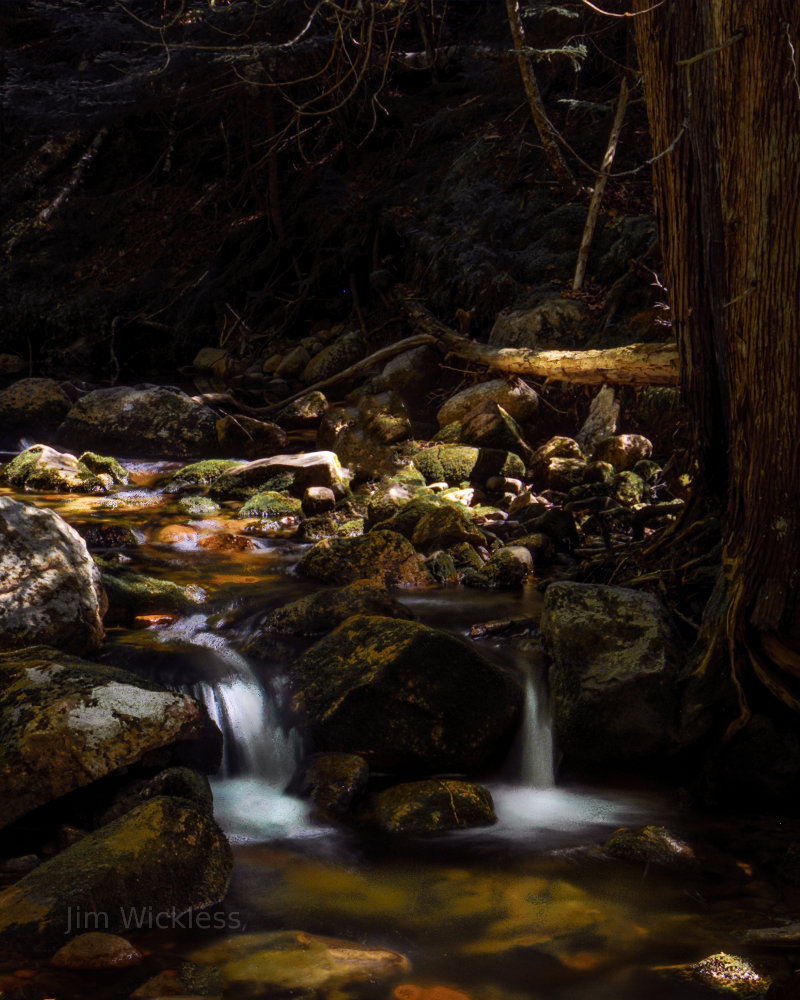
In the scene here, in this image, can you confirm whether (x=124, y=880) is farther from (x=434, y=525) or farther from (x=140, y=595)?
(x=434, y=525)

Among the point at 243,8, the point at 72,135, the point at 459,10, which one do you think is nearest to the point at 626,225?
the point at 243,8

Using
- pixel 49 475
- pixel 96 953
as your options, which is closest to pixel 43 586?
pixel 96 953

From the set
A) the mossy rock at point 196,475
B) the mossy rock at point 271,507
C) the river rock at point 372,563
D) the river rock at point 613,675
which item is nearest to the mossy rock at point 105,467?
the mossy rock at point 196,475

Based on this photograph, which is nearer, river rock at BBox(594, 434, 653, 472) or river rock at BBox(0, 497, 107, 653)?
river rock at BBox(0, 497, 107, 653)

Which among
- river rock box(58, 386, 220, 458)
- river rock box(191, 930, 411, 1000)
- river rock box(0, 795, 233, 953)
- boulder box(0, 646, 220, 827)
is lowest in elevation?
river rock box(191, 930, 411, 1000)

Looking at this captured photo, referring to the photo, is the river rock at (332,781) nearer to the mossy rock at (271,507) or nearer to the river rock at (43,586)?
the river rock at (43,586)

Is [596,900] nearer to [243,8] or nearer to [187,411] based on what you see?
[187,411]

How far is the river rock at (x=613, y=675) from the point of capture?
3.72m

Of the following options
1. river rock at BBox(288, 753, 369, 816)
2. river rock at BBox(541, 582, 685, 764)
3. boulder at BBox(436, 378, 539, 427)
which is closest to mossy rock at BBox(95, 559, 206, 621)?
river rock at BBox(288, 753, 369, 816)

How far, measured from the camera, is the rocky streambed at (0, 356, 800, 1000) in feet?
7.90

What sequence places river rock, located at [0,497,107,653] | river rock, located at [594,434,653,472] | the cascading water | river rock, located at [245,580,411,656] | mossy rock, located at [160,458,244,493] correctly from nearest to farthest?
the cascading water, river rock, located at [0,497,107,653], river rock, located at [245,580,411,656], river rock, located at [594,434,653,472], mossy rock, located at [160,458,244,493]

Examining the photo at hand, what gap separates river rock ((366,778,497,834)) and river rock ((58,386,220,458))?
765 centimetres

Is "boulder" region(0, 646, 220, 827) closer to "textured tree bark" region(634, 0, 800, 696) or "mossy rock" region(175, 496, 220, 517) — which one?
"textured tree bark" region(634, 0, 800, 696)

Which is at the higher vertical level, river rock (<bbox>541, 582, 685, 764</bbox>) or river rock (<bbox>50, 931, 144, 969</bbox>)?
river rock (<bbox>541, 582, 685, 764</bbox>)
